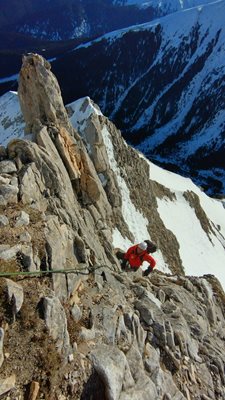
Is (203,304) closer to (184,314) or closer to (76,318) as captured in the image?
(184,314)

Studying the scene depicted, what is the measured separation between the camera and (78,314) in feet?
42.2

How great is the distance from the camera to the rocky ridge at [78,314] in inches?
416

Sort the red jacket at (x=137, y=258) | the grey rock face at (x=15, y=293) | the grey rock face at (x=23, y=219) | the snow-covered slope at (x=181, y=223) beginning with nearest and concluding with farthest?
the grey rock face at (x=15, y=293) → the grey rock face at (x=23, y=219) → the red jacket at (x=137, y=258) → the snow-covered slope at (x=181, y=223)

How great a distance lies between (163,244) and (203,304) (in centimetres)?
1727

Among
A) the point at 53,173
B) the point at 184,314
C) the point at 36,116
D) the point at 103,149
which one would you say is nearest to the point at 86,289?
the point at 184,314

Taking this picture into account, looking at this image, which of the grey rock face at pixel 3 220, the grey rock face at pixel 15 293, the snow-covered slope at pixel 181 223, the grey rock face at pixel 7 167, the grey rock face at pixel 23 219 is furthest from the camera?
the snow-covered slope at pixel 181 223

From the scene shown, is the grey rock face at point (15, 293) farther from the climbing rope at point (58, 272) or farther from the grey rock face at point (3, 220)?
the grey rock face at point (3, 220)

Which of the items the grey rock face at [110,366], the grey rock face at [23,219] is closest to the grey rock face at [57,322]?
the grey rock face at [110,366]

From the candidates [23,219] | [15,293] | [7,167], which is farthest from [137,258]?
[15,293]

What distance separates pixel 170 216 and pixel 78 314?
3557 cm

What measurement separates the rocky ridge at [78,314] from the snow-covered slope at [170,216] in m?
9.81

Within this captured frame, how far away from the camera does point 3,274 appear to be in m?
11.3

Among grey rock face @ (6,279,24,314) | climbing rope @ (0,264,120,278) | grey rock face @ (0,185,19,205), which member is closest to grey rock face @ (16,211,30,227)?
Result: grey rock face @ (0,185,19,205)

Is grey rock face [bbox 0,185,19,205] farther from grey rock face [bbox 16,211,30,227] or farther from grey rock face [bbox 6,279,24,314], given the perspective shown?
grey rock face [bbox 6,279,24,314]
